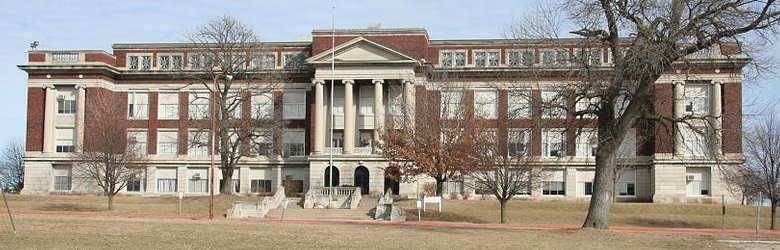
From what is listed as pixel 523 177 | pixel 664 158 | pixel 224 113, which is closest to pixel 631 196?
pixel 664 158

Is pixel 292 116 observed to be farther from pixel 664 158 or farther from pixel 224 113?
pixel 664 158

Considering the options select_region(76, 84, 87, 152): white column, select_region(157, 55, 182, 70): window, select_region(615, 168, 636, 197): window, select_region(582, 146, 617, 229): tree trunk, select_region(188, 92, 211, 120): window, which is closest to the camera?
select_region(582, 146, 617, 229): tree trunk

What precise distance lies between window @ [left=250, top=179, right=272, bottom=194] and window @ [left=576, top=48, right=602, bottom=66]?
49.5m

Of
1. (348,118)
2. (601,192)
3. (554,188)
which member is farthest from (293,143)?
(601,192)

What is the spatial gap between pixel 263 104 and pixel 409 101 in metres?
16.5

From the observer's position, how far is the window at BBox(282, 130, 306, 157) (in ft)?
270

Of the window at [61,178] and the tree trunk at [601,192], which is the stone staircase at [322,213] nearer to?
the tree trunk at [601,192]

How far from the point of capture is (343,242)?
28.2 meters

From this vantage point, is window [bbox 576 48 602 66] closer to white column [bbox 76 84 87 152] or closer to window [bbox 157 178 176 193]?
window [bbox 157 178 176 193]

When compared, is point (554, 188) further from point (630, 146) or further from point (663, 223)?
point (663, 223)

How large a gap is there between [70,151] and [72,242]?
5950cm

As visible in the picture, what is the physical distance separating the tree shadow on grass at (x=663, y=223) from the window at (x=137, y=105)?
48.4m

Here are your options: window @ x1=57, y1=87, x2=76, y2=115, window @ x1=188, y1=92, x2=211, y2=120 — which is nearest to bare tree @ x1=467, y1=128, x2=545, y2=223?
window @ x1=188, y1=92, x2=211, y2=120

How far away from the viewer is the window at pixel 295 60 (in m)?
82.1
